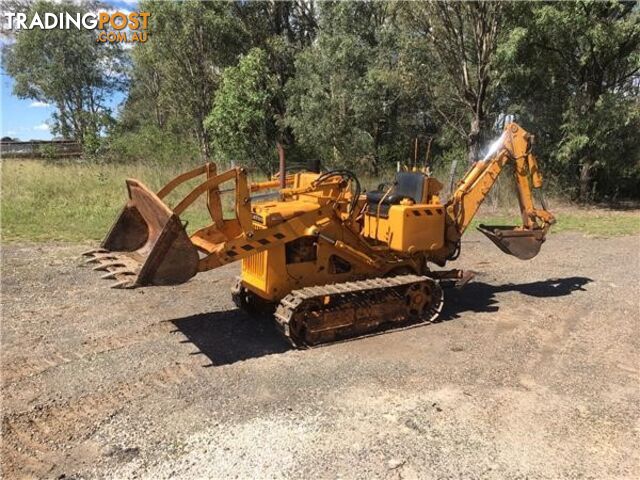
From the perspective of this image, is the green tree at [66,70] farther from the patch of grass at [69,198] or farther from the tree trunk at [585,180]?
the tree trunk at [585,180]

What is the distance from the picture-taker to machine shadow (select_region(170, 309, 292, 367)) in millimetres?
5730

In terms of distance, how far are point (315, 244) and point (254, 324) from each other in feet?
4.11

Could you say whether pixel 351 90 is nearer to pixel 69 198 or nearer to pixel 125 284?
pixel 69 198

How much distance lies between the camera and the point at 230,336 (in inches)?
245

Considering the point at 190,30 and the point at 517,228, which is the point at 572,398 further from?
the point at 190,30

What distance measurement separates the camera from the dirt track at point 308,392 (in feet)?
12.7

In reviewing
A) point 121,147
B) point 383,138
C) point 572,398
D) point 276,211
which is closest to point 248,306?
point 276,211

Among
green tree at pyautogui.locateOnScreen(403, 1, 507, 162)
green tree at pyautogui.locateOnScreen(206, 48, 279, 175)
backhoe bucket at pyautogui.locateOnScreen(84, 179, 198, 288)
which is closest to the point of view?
backhoe bucket at pyautogui.locateOnScreen(84, 179, 198, 288)

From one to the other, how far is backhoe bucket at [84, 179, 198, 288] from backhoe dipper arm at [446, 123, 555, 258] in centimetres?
355

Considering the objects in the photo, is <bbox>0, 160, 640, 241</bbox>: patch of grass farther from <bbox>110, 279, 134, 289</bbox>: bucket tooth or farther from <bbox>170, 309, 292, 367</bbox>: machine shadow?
<bbox>110, 279, 134, 289</bbox>: bucket tooth

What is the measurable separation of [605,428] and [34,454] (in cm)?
433

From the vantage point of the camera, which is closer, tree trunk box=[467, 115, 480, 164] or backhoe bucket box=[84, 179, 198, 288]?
backhoe bucket box=[84, 179, 198, 288]

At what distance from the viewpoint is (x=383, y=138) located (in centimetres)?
2198

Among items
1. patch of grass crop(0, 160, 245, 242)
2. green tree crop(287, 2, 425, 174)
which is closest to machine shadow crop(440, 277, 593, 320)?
patch of grass crop(0, 160, 245, 242)
